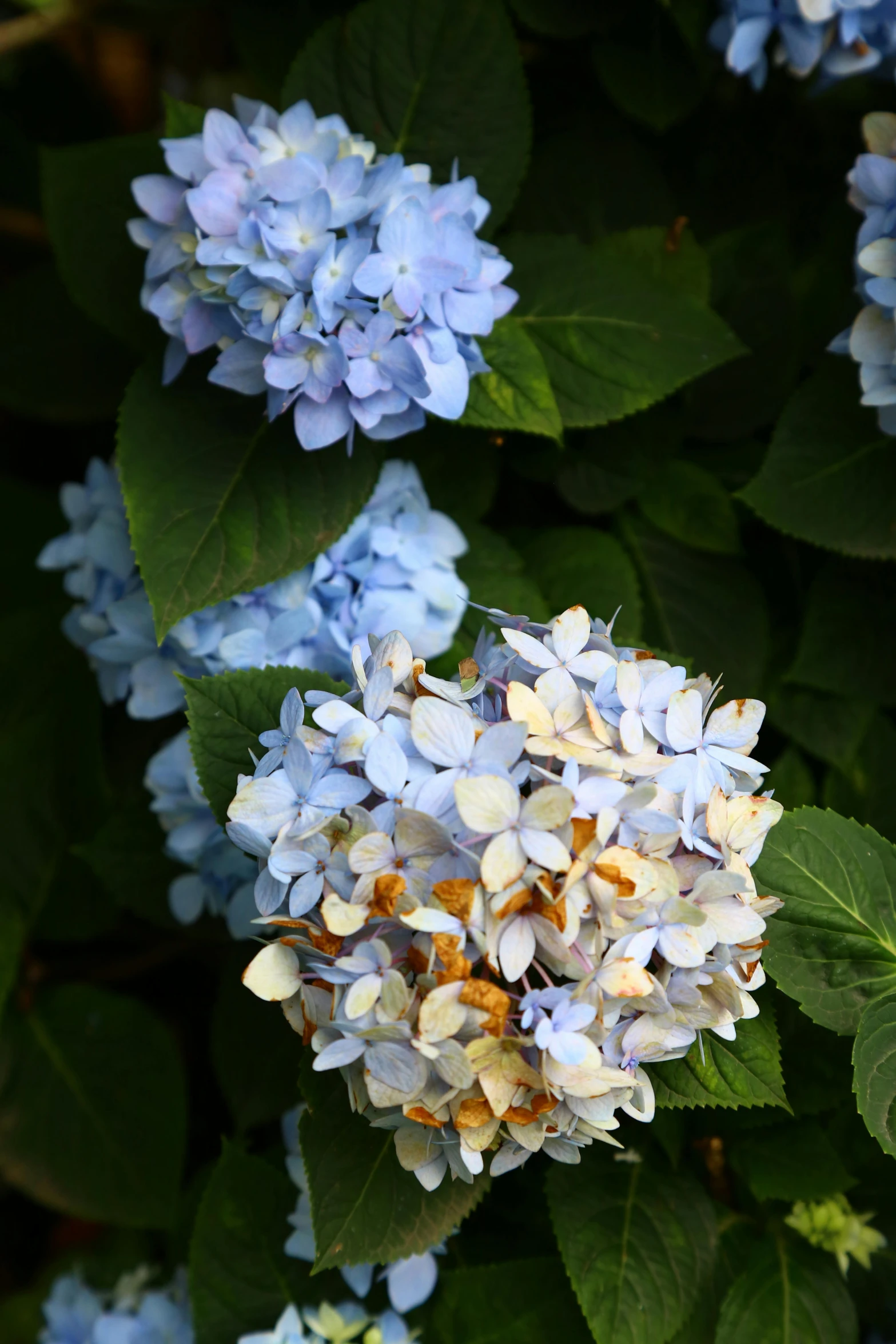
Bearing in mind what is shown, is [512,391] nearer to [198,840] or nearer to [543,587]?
[543,587]

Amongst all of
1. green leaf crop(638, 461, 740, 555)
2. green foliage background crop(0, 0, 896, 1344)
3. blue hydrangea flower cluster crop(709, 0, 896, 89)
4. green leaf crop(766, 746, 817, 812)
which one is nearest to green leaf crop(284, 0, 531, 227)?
green foliage background crop(0, 0, 896, 1344)

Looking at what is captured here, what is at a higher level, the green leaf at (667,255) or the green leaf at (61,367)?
the green leaf at (667,255)

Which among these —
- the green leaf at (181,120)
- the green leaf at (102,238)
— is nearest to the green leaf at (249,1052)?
the green leaf at (102,238)

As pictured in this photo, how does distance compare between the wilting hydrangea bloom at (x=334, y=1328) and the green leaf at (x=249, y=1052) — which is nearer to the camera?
the wilting hydrangea bloom at (x=334, y=1328)

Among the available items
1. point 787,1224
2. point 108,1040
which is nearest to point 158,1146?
point 108,1040

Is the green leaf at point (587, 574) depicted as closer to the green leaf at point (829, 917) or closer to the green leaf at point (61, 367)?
the green leaf at point (829, 917)

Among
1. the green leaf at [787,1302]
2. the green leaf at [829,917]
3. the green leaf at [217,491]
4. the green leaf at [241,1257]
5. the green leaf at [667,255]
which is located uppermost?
the green leaf at [667,255]

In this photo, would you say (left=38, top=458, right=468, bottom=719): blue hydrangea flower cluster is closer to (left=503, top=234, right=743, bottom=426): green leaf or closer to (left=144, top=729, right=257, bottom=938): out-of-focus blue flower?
(left=144, top=729, right=257, bottom=938): out-of-focus blue flower
